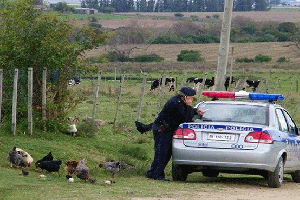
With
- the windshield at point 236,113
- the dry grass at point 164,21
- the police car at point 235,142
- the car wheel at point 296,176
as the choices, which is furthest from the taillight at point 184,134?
the dry grass at point 164,21

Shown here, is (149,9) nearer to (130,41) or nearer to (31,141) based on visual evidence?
(130,41)

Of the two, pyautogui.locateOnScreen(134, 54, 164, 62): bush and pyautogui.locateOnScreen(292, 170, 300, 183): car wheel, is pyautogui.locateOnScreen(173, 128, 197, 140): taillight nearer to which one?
pyautogui.locateOnScreen(292, 170, 300, 183): car wheel

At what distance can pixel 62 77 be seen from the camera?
18781 mm

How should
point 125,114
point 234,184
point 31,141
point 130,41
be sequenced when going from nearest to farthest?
1. point 234,184
2. point 31,141
3. point 125,114
4. point 130,41

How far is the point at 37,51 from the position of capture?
60.1 feet

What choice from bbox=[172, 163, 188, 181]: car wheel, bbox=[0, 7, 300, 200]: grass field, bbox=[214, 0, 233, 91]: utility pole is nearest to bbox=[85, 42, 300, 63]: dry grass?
bbox=[0, 7, 300, 200]: grass field

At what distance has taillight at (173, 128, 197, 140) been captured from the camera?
533 inches

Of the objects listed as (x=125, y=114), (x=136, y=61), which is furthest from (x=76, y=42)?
(x=136, y=61)

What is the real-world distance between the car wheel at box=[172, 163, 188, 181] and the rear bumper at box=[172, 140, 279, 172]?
572mm

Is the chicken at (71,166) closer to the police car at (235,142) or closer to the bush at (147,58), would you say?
the police car at (235,142)

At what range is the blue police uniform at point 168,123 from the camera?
14.0m

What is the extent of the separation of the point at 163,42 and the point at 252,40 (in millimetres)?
12193

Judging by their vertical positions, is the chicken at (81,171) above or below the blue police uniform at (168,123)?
below

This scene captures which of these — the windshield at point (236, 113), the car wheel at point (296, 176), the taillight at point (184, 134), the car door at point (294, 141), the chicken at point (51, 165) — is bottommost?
the car wheel at point (296, 176)
